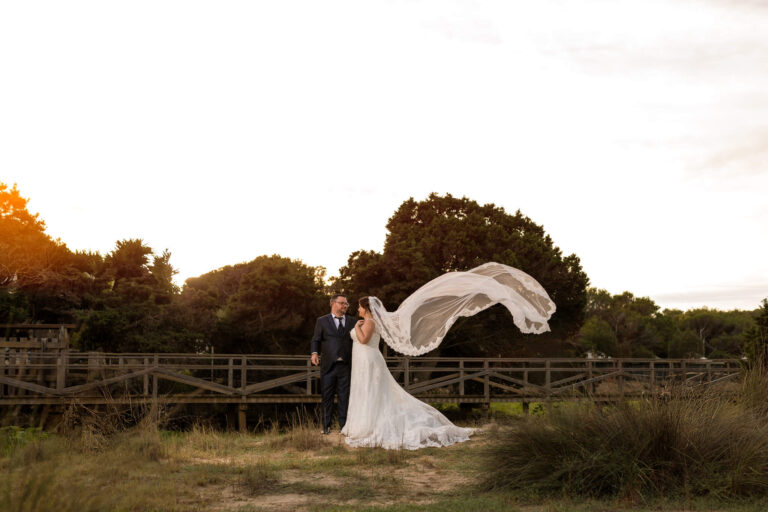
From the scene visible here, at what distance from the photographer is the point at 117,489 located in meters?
6.52

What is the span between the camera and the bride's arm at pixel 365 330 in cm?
1142

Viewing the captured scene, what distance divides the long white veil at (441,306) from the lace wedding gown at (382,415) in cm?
37

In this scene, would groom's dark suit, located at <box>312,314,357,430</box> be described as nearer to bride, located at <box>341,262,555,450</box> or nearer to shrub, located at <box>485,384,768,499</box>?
bride, located at <box>341,262,555,450</box>

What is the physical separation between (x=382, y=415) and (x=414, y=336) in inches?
52.8

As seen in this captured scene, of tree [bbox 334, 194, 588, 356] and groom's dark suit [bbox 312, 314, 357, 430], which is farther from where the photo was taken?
tree [bbox 334, 194, 588, 356]

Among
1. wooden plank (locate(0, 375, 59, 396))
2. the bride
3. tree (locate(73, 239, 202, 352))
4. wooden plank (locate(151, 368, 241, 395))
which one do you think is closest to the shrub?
the bride

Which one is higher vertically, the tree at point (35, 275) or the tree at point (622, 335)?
the tree at point (35, 275)

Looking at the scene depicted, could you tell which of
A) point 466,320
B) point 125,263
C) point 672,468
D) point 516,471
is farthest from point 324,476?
point 125,263

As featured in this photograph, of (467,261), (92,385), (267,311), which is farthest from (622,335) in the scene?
(92,385)

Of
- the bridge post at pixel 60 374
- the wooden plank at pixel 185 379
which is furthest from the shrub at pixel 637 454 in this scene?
the bridge post at pixel 60 374

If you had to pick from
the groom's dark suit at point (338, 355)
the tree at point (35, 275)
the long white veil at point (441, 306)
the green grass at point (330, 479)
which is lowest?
the green grass at point (330, 479)

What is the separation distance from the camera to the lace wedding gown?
35.9 feet

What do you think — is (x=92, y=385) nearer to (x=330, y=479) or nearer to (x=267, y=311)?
(x=330, y=479)

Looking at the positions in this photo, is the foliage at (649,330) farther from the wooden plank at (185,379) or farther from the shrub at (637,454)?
the shrub at (637,454)
